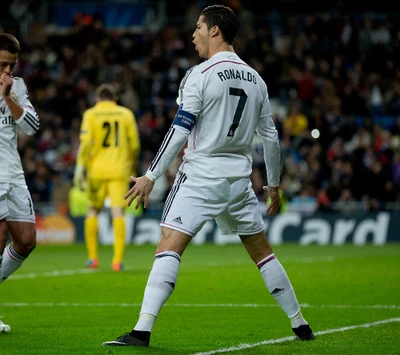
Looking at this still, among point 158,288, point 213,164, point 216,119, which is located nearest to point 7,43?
point 216,119

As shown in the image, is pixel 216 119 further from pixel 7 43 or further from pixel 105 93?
pixel 105 93

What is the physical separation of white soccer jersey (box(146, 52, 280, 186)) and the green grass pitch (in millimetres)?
1228

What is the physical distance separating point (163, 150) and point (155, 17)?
24.2 m

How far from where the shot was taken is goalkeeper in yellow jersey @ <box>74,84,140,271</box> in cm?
1338

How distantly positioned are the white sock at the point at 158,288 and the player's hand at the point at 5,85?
162 centimetres

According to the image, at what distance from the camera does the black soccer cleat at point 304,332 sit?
663 centimetres

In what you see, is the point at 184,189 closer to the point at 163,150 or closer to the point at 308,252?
the point at 163,150

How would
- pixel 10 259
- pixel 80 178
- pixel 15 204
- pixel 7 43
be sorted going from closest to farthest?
pixel 7 43
pixel 15 204
pixel 10 259
pixel 80 178

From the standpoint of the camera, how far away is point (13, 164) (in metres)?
7.20

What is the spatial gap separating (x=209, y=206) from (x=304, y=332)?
45.7 inches

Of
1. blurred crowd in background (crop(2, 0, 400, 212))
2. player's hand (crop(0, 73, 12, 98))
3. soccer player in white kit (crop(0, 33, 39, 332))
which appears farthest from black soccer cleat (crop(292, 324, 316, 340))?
blurred crowd in background (crop(2, 0, 400, 212))

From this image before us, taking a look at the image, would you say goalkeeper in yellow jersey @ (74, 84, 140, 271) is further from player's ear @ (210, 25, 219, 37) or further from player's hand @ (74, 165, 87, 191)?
player's ear @ (210, 25, 219, 37)

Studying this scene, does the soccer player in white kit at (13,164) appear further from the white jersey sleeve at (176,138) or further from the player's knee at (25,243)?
the white jersey sleeve at (176,138)

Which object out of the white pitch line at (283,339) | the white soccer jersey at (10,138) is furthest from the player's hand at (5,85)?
the white pitch line at (283,339)
